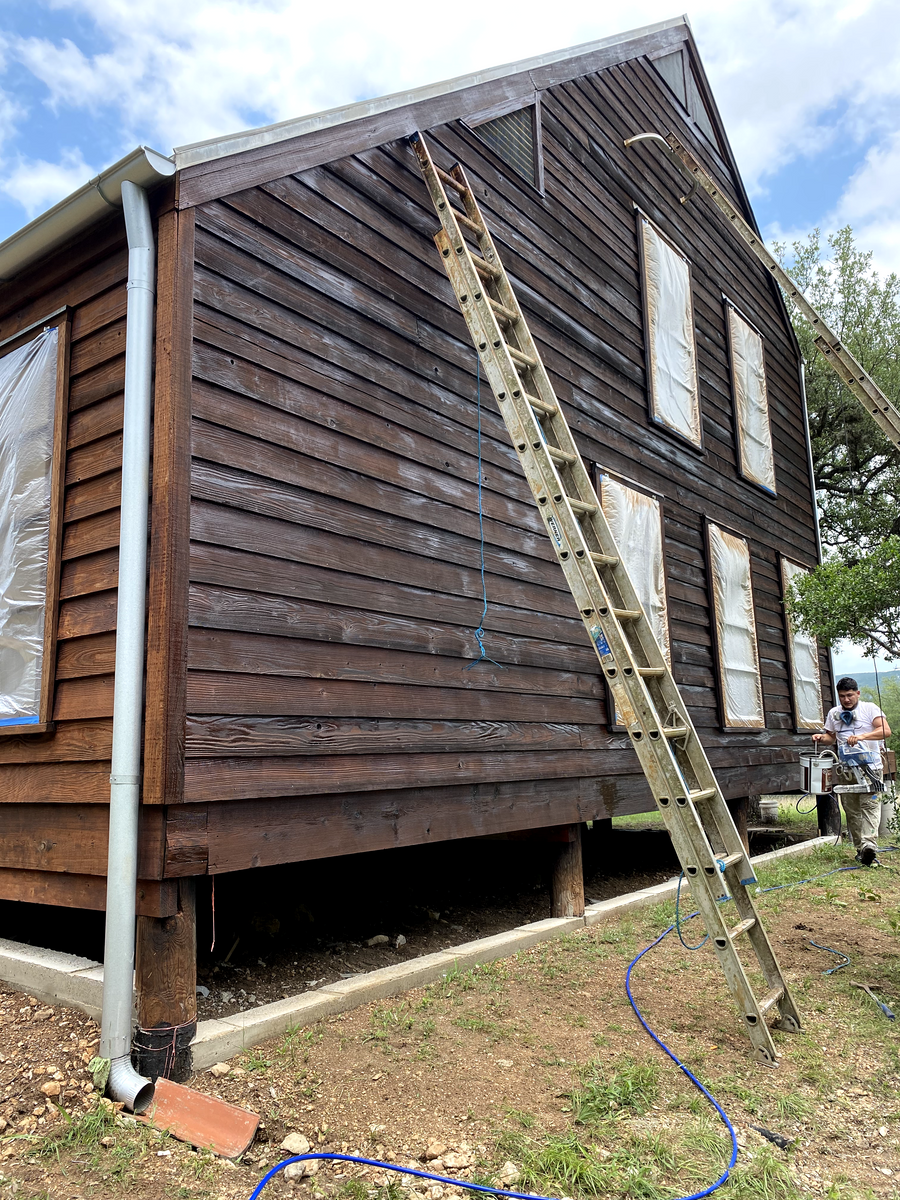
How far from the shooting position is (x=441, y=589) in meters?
5.09

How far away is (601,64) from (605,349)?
2.98 m

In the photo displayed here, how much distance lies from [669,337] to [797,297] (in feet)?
12.1

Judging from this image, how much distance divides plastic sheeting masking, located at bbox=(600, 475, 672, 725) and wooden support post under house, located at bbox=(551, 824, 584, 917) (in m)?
1.87

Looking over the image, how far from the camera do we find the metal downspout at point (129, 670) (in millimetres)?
3189

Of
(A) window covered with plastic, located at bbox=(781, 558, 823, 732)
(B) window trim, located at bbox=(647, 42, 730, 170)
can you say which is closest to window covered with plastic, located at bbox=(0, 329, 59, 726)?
(B) window trim, located at bbox=(647, 42, 730, 170)

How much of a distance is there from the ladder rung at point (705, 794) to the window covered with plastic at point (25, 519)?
298cm

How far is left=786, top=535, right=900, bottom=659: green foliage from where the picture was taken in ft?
16.0

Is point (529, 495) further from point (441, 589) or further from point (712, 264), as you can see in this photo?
point (712, 264)

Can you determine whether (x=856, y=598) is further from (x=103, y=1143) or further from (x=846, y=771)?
(x=103, y=1143)

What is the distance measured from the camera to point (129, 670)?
3391 mm

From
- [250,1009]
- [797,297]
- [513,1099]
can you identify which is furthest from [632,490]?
[797,297]

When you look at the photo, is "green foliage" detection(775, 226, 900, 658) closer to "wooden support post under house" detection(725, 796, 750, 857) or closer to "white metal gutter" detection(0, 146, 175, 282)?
"wooden support post under house" detection(725, 796, 750, 857)

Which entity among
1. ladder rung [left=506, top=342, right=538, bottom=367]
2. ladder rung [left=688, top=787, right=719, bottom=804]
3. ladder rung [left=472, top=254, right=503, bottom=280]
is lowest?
ladder rung [left=688, top=787, right=719, bottom=804]

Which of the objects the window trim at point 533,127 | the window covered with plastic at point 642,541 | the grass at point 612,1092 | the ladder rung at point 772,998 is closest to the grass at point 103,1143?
the grass at point 612,1092
